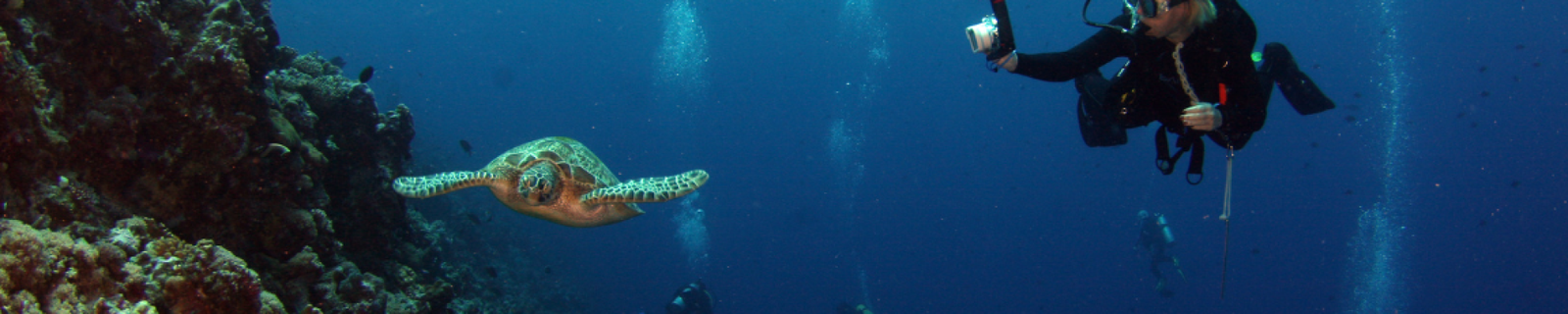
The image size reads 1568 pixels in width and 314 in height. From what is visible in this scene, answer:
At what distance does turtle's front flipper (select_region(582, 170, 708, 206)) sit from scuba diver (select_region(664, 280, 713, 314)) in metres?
7.38

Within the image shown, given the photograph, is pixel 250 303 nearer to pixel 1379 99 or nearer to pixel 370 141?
pixel 370 141

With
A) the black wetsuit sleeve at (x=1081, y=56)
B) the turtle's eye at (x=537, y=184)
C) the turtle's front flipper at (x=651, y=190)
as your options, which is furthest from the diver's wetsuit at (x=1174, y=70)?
the turtle's eye at (x=537, y=184)

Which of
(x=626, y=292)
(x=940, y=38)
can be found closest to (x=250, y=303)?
(x=626, y=292)

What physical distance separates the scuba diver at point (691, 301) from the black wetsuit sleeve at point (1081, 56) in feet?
35.6

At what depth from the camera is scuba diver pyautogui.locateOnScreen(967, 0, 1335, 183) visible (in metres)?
3.08

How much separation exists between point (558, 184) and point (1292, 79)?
6304 mm

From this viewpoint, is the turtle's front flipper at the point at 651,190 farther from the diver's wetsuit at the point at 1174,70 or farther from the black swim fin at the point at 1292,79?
the black swim fin at the point at 1292,79

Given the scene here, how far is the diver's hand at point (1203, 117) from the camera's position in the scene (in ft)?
10.3

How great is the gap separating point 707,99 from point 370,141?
Result: 51612 millimetres

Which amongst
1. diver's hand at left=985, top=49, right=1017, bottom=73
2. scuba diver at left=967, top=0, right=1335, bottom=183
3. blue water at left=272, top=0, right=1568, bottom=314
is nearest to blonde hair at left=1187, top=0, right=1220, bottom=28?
scuba diver at left=967, top=0, right=1335, bottom=183

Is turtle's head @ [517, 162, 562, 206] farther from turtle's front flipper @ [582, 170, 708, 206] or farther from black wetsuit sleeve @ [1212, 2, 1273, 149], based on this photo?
black wetsuit sleeve @ [1212, 2, 1273, 149]

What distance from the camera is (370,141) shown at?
572cm

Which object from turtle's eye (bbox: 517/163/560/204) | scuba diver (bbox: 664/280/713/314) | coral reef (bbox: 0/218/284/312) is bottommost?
scuba diver (bbox: 664/280/713/314)

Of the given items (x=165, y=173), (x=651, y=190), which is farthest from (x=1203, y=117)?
(x=165, y=173)
